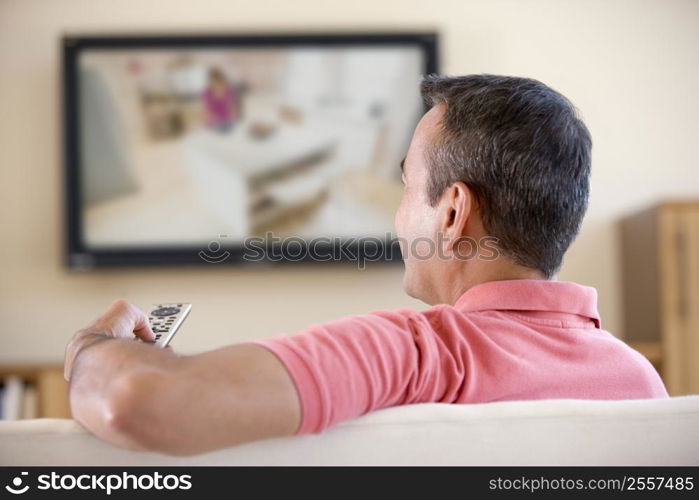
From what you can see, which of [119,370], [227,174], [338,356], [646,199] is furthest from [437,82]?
[646,199]

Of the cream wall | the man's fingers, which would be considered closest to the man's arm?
the man's fingers

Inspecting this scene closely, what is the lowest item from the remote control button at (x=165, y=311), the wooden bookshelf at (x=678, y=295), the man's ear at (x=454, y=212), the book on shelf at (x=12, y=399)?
the book on shelf at (x=12, y=399)

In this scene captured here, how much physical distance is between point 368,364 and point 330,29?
2770 millimetres

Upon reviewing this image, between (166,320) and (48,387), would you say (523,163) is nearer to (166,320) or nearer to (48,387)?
(166,320)

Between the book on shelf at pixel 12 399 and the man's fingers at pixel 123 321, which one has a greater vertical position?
the man's fingers at pixel 123 321

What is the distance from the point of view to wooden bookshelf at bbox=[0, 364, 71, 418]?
3.16 meters

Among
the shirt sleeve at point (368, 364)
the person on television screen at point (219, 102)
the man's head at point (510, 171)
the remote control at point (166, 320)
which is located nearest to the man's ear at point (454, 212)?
the man's head at point (510, 171)

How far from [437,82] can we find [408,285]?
34 centimetres

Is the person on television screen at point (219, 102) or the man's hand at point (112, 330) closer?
the man's hand at point (112, 330)

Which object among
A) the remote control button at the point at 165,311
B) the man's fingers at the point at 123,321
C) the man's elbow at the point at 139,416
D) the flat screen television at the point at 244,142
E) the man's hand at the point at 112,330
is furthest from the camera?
the flat screen television at the point at 244,142

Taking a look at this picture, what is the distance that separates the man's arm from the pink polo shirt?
0.02 metres

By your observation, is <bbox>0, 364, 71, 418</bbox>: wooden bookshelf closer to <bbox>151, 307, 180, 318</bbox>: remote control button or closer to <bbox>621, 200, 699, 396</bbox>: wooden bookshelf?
<bbox>151, 307, 180, 318</bbox>: remote control button

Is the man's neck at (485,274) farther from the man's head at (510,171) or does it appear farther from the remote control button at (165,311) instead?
the remote control button at (165,311)

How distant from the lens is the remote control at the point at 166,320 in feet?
3.79
